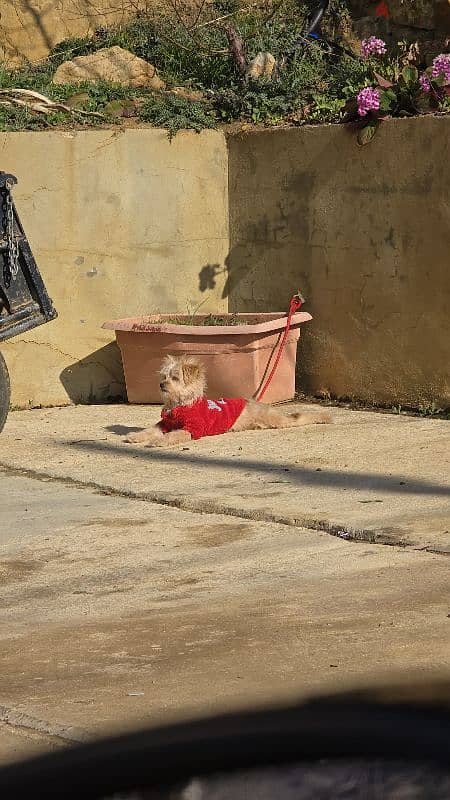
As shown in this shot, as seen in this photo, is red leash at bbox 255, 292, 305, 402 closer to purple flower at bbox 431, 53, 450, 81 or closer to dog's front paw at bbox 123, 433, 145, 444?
dog's front paw at bbox 123, 433, 145, 444

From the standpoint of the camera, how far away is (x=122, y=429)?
8.88 meters

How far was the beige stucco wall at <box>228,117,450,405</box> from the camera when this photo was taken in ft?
29.0

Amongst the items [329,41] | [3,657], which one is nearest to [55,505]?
[3,657]

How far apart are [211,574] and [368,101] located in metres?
4.84

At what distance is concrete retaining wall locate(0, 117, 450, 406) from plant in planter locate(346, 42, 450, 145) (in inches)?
5.0

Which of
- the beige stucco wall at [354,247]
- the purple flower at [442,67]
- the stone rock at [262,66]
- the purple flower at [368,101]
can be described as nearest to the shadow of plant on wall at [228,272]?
the beige stucco wall at [354,247]

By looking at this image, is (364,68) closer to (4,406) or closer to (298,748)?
(4,406)

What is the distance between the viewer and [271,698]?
3834 mm

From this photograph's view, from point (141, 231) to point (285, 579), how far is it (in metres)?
5.43

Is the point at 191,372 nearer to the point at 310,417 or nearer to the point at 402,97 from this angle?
the point at 310,417

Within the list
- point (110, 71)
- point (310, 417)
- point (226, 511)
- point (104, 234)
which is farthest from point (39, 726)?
point (110, 71)

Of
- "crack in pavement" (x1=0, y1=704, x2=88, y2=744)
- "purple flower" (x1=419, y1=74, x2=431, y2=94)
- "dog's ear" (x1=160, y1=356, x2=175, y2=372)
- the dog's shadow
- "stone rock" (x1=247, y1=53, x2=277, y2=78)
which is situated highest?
"stone rock" (x1=247, y1=53, x2=277, y2=78)

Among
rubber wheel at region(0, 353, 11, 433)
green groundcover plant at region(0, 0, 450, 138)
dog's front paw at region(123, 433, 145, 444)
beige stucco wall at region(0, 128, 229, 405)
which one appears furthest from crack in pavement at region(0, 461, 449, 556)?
green groundcover plant at region(0, 0, 450, 138)

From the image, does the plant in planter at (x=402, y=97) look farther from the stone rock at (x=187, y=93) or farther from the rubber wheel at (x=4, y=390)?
the rubber wheel at (x=4, y=390)
